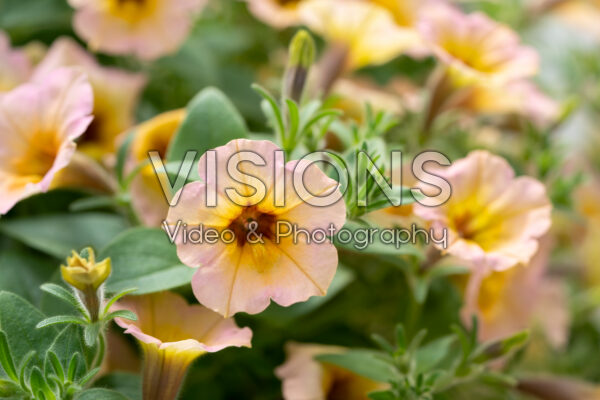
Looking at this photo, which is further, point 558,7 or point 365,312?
point 558,7

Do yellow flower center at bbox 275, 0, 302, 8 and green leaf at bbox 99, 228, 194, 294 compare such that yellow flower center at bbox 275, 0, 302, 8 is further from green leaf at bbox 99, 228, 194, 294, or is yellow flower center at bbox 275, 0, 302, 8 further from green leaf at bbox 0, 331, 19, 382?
green leaf at bbox 0, 331, 19, 382

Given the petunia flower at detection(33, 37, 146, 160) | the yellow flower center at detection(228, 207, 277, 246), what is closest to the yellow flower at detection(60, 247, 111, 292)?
the yellow flower center at detection(228, 207, 277, 246)

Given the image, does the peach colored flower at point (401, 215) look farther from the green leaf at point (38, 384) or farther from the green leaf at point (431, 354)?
the green leaf at point (38, 384)

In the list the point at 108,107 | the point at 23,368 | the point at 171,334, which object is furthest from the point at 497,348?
the point at 108,107

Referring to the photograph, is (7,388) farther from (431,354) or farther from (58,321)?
(431,354)

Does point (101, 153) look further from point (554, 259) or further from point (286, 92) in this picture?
point (554, 259)

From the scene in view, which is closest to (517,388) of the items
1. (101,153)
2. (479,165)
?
(479,165)

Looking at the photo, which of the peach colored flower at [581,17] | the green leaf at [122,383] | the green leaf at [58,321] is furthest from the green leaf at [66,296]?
the peach colored flower at [581,17]
